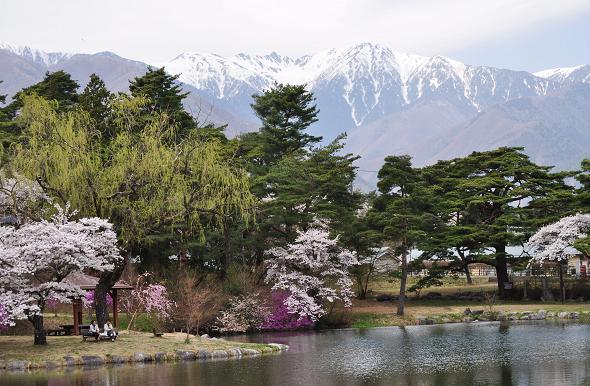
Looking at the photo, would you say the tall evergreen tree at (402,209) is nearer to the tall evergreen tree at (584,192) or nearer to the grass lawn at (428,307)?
the grass lawn at (428,307)

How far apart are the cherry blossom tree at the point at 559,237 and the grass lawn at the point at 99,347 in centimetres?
2518

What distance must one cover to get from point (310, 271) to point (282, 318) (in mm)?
3652

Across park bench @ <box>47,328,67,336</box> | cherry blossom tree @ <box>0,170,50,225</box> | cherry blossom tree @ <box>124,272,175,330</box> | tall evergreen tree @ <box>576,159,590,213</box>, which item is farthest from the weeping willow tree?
tall evergreen tree @ <box>576,159,590,213</box>

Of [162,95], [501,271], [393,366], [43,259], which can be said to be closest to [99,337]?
[43,259]

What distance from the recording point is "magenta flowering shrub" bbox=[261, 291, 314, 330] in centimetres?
4678

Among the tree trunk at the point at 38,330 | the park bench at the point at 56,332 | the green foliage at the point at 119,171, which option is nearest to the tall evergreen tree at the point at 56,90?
the green foliage at the point at 119,171

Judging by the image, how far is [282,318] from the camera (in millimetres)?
47250

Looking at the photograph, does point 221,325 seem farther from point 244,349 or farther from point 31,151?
point 31,151

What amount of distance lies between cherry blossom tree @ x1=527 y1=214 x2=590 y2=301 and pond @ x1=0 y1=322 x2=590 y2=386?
13.3 m

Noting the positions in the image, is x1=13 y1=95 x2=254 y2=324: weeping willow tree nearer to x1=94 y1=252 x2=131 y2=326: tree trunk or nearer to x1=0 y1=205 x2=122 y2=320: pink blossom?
x1=94 y1=252 x2=131 y2=326: tree trunk

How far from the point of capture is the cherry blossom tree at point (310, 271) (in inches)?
1868

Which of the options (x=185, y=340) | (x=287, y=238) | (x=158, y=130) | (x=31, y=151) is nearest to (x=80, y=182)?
(x=31, y=151)

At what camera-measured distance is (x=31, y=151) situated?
1287 inches

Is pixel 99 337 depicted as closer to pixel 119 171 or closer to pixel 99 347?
pixel 99 347
